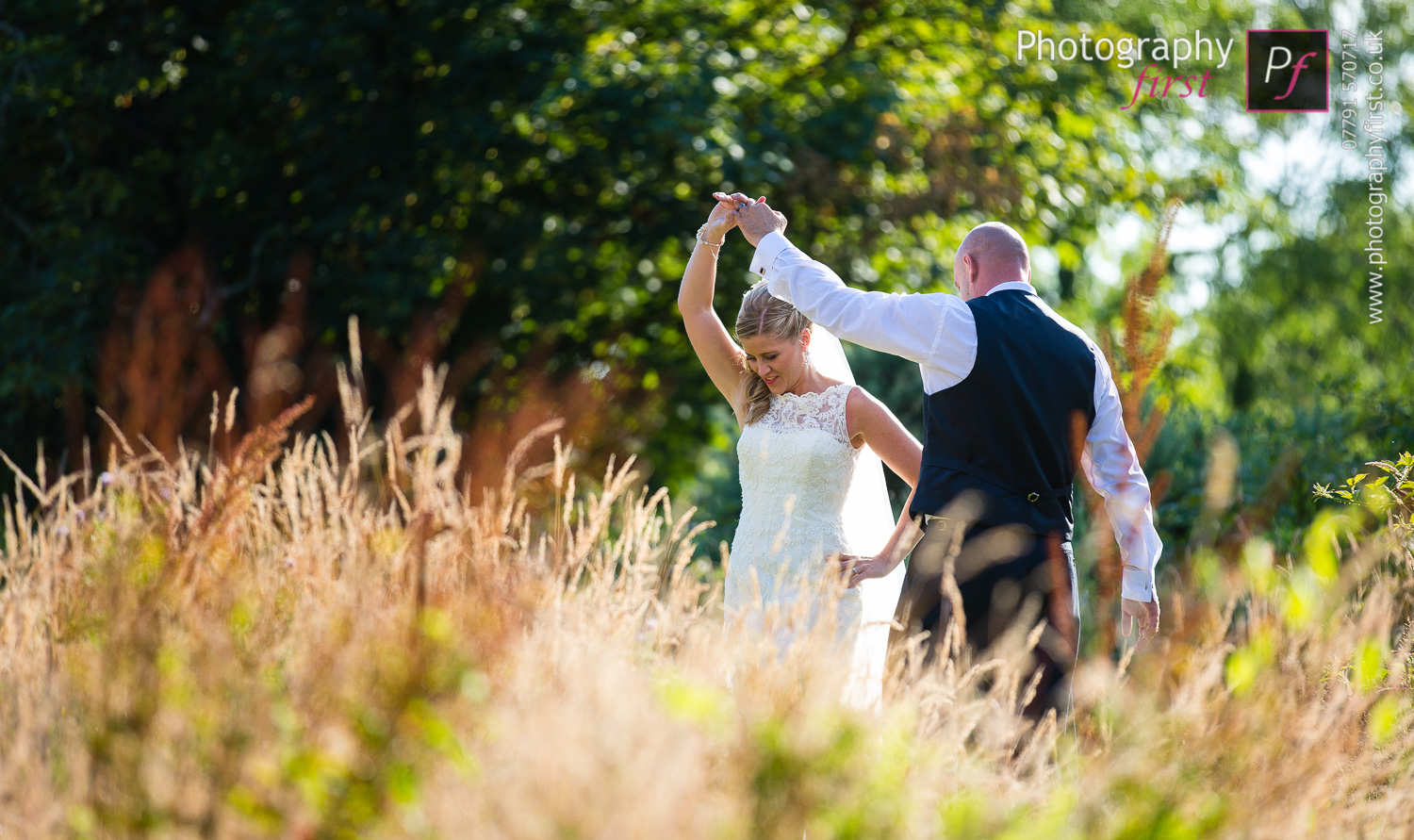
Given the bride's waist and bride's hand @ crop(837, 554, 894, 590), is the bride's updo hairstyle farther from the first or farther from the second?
bride's hand @ crop(837, 554, 894, 590)

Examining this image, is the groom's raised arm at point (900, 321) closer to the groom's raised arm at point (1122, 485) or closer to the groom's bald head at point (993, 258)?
the groom's bald head at point (993, 258)

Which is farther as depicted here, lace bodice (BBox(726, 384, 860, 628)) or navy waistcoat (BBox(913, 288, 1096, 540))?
lace bodice (BBox(726, 384, 860, 628))

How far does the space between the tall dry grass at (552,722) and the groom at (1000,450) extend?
404 mm

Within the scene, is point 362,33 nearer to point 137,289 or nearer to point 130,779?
point 137,289

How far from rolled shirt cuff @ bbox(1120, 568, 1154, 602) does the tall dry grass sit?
374mm

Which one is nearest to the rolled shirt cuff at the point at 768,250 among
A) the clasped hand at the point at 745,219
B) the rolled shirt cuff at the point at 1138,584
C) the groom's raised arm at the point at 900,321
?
the clasped hand at the point at 745,219

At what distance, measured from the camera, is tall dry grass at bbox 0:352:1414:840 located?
5.72 ft

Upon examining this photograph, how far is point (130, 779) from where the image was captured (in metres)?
1.81

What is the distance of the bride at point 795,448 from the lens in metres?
3.68

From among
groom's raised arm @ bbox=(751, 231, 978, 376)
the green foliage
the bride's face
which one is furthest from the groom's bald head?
the green foliage

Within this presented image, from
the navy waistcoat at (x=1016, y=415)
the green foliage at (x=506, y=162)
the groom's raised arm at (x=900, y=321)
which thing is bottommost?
the green foliage at (x=506, y=162)

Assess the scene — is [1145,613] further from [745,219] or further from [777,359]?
[745,219]

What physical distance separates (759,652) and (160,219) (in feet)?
27.4

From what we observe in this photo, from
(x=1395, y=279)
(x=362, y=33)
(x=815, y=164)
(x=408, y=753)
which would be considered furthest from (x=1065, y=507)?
(x=1395, y=279)
